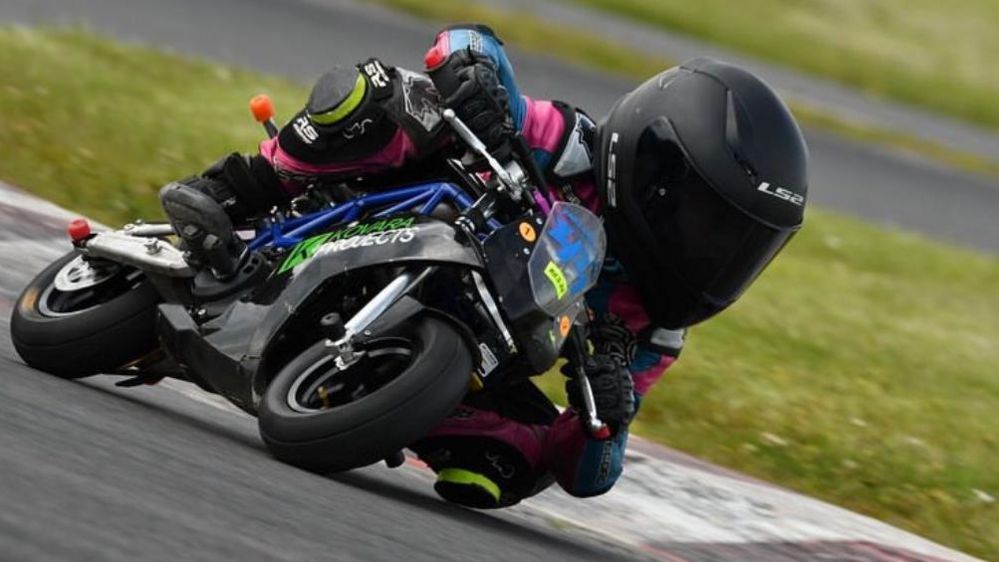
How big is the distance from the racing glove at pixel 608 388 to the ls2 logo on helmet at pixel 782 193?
2.34 ft

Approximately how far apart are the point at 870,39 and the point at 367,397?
82.7 feet

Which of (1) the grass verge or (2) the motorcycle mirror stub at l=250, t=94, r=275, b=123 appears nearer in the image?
(2) the motorcycle mirror stub at l=250, t=94, r=275, b=123

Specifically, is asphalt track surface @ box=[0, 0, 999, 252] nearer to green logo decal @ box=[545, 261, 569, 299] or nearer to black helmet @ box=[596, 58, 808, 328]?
black helmet @ box=[596, 58, 808, 328]

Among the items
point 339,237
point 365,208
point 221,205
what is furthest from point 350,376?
point 221,205

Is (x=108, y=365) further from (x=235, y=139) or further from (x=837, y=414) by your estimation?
(x=235, y=139)

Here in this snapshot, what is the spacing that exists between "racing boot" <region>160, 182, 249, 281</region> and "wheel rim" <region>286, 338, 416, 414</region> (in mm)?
637

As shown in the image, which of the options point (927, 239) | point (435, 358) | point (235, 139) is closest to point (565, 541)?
point (435, 358)

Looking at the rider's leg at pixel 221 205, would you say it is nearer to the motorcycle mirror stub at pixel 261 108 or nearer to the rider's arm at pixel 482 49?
the motorcycle mirror stub at pixel 261 108

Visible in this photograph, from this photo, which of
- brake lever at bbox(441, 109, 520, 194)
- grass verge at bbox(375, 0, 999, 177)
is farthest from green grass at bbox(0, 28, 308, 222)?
grass verge at bbox(375, 0, 999, 177)

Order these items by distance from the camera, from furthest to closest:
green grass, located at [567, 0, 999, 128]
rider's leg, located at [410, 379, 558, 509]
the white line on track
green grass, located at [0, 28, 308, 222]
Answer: green grass, located at [567, 0, 999, 128] < green grass, located at [0, 28, 308, 222] < the white line on track < rider's leg, located at [410, 379, 558, 509]

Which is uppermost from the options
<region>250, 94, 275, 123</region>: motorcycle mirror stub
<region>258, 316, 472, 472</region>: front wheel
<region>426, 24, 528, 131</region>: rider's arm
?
<region>426, 24, 528, 131</region>: rider's arm

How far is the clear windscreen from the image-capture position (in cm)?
568

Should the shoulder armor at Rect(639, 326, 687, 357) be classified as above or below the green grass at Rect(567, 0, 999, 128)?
below

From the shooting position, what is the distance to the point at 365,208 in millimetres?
6062
